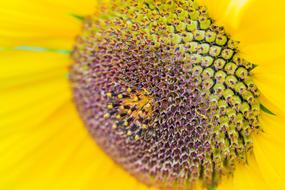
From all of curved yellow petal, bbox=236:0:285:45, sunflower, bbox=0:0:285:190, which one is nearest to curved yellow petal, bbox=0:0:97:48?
sunflower, bbox=0:0:285:190

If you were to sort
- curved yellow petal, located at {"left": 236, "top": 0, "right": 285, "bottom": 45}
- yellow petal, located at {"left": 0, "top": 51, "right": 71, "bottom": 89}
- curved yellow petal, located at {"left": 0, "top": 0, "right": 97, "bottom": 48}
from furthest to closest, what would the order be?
1. yellow petal, located at {"left": 0, "top": 51, "right": 71, "bottom": 89}
2. curved yellow petal, located at {"left": 0, "top": 0, "right": 97, "bottom": 48}
3. curved yellow petal, located at {"left": 236, "top": 0, "right": 285, "bottom": 45}

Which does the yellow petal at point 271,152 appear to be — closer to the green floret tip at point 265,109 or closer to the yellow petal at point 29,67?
the green floret tip at point 265,109

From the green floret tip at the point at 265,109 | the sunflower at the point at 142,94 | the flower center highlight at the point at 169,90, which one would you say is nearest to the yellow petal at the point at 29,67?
the sunflower at the point at 142,94

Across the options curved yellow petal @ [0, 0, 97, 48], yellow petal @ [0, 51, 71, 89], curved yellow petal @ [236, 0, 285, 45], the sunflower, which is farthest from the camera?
yellow petal @ [0, 51, 71, 89]

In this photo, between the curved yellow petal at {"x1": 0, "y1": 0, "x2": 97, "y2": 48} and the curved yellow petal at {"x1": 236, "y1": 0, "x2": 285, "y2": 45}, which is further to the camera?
the curved yellow petal at {"x1": 0, "y1": 0, "x2": 97, "y2": 48}

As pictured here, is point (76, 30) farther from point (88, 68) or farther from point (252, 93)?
point (252, 93)

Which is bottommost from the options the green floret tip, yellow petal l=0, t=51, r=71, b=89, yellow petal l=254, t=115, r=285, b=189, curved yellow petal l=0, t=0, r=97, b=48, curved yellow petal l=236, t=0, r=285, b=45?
yellow petal l=0, t=51, r=71, b=89

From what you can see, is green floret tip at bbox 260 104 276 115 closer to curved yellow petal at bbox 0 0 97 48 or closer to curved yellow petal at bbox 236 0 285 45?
curved yellow petal at bbox 236 0 285 45

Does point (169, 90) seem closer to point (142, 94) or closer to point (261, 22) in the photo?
point (142, 94)
